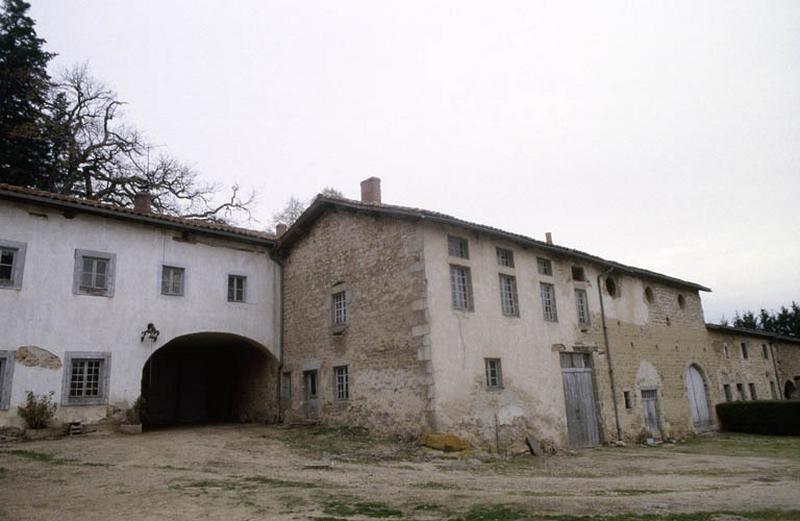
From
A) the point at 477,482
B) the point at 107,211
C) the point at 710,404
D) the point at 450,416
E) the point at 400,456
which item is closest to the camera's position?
the point at 477,482

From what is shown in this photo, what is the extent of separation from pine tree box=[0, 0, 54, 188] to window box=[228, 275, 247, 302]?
10.8 meters

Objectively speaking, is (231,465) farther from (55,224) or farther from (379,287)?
(55,224)

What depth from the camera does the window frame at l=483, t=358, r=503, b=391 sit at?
13.7 m

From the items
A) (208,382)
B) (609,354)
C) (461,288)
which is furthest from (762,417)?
Answer: (208,382)

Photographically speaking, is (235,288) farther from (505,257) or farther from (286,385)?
(505,257)

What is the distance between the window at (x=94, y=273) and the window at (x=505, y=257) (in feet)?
34.9

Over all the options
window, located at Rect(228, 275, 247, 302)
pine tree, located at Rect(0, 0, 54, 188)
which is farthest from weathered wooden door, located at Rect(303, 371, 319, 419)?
pine tree, located at Rect(0, 0, 54, 188)

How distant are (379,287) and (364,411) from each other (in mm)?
3194

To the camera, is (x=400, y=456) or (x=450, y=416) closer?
(x=400, y=456)

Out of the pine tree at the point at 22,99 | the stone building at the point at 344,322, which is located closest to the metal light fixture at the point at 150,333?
the stone building at the point at 344,322

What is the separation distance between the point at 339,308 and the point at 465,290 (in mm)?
3947

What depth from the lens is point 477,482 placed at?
9258 millimetres

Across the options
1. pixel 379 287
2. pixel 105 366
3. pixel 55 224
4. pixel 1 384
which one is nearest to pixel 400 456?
pixel 379 287

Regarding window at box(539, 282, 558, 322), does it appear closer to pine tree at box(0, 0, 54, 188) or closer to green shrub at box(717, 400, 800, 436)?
green shrub at box(717, 400, 800, 436)
